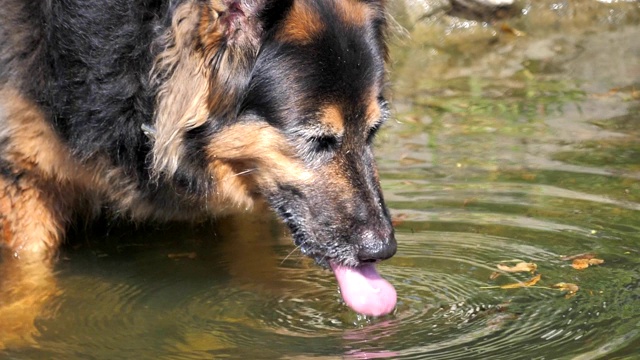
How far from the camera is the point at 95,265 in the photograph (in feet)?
20.6

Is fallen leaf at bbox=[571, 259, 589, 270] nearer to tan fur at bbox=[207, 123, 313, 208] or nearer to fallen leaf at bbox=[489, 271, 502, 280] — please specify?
fallen leaf at bbox=[489, 271, 502, 280]

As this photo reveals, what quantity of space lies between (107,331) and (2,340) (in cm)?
50

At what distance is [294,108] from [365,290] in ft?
3.17

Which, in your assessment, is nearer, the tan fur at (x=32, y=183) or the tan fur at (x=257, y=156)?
the tan fur at (x=257, y=156)

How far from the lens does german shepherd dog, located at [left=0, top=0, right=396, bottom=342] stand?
507 cm

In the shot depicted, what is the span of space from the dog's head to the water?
1.72 ft

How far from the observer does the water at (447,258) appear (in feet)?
16.4

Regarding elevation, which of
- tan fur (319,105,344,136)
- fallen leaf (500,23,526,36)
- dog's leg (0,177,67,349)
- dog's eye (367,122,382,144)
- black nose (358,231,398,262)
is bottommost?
A: dog's leg (0,177,67,349)

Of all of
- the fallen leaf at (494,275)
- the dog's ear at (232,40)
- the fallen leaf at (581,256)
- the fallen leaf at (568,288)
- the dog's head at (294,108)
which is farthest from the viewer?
the fallen leaf at (581,256)

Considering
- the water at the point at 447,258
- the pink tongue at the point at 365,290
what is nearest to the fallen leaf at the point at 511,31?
the water at the point at 447,258

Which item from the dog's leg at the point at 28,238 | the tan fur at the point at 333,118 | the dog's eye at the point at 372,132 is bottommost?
the dog's leg at the point at 28,238

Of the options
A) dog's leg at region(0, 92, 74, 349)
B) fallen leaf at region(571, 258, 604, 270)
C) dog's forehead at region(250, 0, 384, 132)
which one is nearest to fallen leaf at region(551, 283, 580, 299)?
fallen leaf at region(571, 258, 604, 270)

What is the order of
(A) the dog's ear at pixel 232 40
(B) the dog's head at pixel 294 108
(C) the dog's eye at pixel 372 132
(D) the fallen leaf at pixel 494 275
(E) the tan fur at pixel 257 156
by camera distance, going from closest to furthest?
(A) the dog's ear at pixel 232 40 → (B) the dog's head at pixel 294 108 → (E) the tan fur at pixel 257 156 → (C) the dog's eye at pixel 372 132 → (D) the fallen leaf at pixel 494 275

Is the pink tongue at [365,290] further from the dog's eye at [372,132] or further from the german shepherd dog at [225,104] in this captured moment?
the dog's eye at [372,132]
